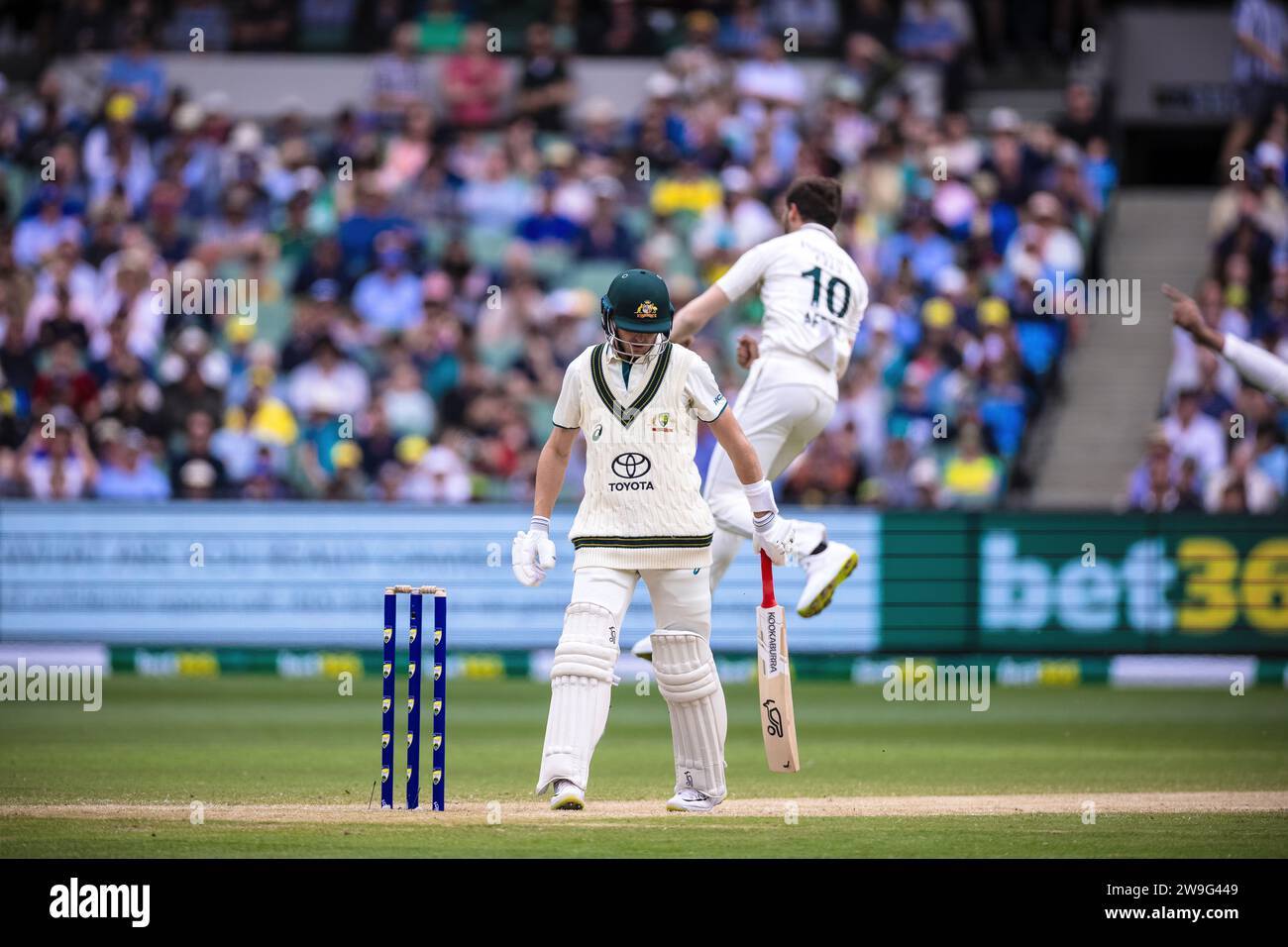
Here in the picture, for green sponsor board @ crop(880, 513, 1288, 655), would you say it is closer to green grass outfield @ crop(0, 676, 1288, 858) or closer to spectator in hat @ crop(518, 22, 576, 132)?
green grass outfield @ crop(0, 676, 1288, 858)

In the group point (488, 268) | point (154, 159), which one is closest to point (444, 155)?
point (488, 268)

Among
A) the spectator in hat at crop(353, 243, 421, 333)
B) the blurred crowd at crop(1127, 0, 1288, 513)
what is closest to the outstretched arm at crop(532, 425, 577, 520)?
the blurred crowd at crop(1127, 0, 1288, 513)

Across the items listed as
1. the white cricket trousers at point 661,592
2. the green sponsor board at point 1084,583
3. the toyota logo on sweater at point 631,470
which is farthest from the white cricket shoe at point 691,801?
the green sponsor board at point 1084,583

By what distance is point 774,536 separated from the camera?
9945 millimetres

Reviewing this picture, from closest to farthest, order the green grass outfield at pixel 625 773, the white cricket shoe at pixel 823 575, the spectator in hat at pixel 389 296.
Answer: the green grass outfield at pixel 625 773 → the white cricket shoe at pixel 823 575 → the spectator in hat at pixel 389 296

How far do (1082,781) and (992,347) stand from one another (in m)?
9.32

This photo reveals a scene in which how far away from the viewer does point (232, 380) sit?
68.6 feet

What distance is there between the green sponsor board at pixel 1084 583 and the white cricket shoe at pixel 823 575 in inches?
314

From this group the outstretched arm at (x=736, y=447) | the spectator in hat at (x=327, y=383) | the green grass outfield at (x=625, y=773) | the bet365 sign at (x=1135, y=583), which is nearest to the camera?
the green grass outfield at (x=625, y=773)

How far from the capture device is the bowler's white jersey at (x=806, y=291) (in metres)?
11.2

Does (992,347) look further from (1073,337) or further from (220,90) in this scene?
(220,90)

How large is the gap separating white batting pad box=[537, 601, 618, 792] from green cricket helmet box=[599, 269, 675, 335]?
49.9 inches

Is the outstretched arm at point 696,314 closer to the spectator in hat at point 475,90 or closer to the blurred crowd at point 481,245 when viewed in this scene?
the blurred crowd at point 481,245

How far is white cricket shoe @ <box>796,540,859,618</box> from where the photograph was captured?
10.6 m
